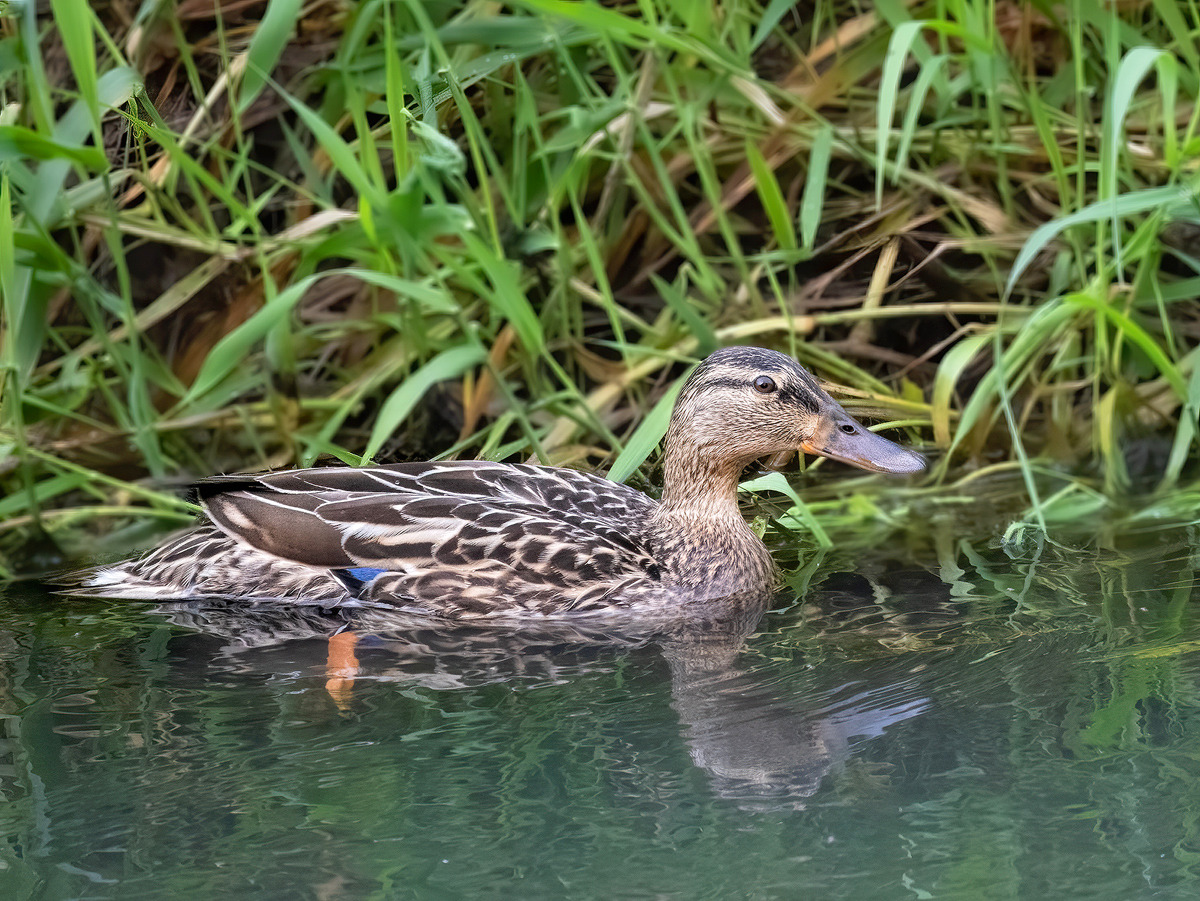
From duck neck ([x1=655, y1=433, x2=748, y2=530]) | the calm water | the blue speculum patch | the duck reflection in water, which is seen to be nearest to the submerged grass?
duck neck ([x1=655, y1=433, x2=748, y2=530])

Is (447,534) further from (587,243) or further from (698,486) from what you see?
(587,243)

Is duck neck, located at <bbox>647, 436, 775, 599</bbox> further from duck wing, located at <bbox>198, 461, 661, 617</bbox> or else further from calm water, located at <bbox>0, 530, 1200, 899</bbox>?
calm water, located at <bbox>0, 530, 1200, 899</bbox>

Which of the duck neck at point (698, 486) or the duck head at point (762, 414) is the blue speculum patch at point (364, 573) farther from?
the duck head at point (762, 414)

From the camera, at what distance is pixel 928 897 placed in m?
2.28

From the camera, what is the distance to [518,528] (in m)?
4.02

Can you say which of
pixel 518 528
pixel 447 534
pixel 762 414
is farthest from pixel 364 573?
pixel 762 414

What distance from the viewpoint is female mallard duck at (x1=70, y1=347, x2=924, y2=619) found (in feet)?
13.1

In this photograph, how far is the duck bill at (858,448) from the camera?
13.1 feet

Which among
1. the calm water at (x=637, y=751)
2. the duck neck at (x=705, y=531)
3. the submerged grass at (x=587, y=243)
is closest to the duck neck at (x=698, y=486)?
the duck neck at (x=705, y=531)

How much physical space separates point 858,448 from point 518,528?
3.29 ft

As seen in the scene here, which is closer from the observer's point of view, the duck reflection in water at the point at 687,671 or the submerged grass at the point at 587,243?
the duck reflection in water at the point at 687,671

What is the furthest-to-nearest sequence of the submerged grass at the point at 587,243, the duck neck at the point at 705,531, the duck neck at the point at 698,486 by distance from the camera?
the submerged grass at the point at 587,243, the duck neck at the point at 698,486, the duck neck at the point at 705,531

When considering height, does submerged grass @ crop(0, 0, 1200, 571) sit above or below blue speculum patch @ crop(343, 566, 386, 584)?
above

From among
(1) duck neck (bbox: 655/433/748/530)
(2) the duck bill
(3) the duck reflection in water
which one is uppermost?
(2) the duck bill
